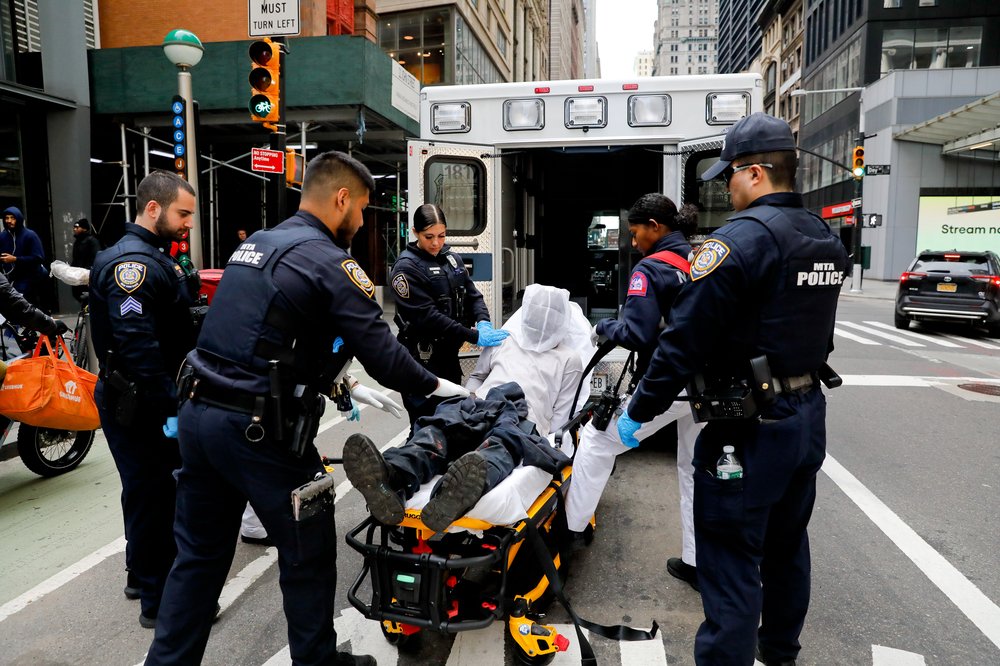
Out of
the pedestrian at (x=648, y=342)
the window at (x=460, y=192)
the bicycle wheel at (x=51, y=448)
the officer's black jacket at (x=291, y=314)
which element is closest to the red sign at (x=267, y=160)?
the window at (x=460, y=192)

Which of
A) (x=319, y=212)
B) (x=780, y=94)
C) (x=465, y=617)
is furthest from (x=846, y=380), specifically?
(x=780, y=94)

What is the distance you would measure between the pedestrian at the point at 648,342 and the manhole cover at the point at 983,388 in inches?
266

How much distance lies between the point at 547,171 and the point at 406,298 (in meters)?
6.05

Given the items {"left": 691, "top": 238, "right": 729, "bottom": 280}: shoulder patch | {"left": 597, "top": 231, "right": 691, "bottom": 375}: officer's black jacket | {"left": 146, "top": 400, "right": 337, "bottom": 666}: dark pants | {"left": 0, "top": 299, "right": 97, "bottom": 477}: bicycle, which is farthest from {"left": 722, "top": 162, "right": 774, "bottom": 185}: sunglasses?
{"left": 0, "top": 299, "right": 97, "bottom": 477}: bicycle

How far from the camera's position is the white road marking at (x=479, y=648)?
290 centimetres

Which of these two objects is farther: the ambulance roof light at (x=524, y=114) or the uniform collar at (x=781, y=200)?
the ambulance roof light at (x=524, y=114)

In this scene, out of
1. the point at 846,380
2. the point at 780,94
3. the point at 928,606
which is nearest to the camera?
the point at 928,606

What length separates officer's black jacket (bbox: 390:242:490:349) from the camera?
4.75 metres

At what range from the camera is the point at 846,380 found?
361 inches

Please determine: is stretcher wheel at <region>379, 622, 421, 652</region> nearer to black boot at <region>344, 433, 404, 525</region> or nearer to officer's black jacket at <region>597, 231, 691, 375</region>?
black boot at <region>344, 433, 404, 525</region>

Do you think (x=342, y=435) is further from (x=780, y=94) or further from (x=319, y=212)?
(x=780, y=94)

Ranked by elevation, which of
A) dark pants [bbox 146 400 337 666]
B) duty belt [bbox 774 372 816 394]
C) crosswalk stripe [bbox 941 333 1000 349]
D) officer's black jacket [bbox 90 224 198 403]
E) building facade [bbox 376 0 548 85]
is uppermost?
building facade [bbox 376 0 548 85]

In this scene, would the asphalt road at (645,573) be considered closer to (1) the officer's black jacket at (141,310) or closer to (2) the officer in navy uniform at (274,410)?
(2) the officer in navy uniform at (274,410)

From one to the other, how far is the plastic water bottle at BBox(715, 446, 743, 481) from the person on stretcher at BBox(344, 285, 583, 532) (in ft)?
2.84
